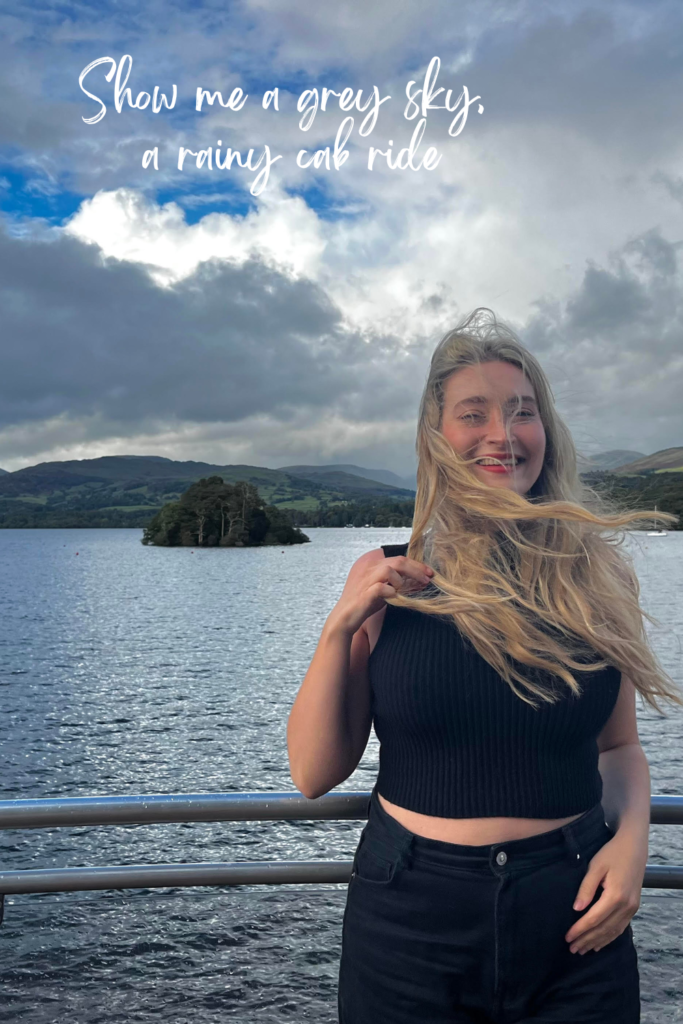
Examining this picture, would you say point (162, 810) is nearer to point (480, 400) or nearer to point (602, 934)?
point (602, 934)

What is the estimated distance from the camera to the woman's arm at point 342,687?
1.81 metres

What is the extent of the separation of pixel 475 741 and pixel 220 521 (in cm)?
13442

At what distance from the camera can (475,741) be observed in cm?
174

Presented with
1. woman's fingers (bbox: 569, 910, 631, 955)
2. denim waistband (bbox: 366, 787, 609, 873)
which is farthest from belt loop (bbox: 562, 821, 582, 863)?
woman's fingers (bbox: 569, 910, 631, 955)

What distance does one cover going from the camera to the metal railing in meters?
2.24

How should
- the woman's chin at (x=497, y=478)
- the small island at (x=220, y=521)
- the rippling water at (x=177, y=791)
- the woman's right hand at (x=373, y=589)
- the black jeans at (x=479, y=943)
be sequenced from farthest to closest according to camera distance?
the small island at (x=220, y=521)
the rippling water at (x=177, y=791)
the woman's chin at (x=497, y=478)
the woman's right hand at (x=373, y=589)
the black jeans at (x=479, y=943)

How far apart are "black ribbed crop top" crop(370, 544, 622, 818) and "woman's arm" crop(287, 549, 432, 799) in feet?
0.38

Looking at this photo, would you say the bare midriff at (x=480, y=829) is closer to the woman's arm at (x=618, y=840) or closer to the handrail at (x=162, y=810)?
the woman's arm at (x=618, y=840)

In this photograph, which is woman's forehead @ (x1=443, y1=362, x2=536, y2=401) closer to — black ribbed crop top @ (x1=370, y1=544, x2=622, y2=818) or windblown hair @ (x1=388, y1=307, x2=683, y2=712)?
windblown hair @ (x1=388, y1=307, x2=683, y2=712)

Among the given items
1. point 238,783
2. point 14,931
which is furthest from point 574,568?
point 238,783

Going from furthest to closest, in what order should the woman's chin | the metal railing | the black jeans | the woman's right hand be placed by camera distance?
the metal railing, the woman's chin, the woman's right hand, the black jeans

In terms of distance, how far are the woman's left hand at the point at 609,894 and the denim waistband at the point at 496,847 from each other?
0.15ft

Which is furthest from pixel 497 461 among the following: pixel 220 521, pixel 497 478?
pixel 220 521

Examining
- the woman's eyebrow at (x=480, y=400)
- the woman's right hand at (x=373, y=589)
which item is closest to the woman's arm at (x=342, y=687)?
the woman's right hand at (x=373, y=589)
